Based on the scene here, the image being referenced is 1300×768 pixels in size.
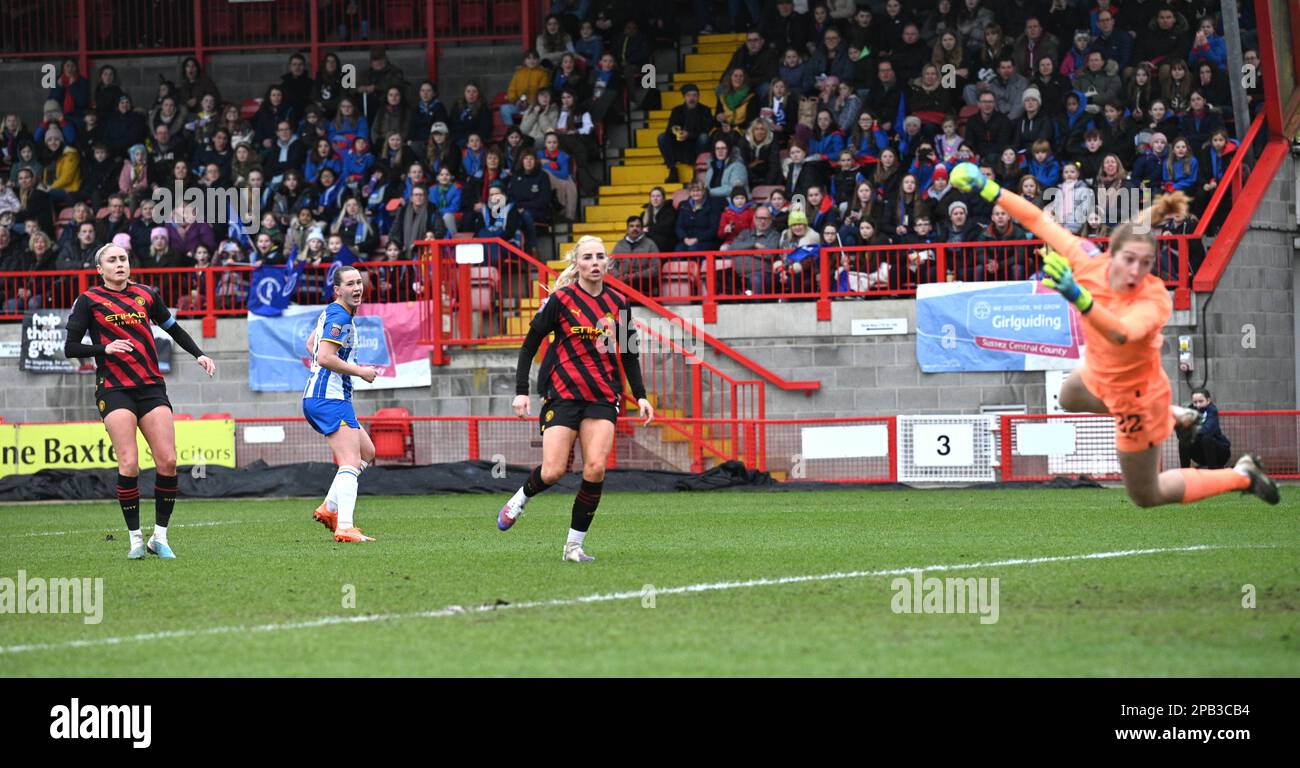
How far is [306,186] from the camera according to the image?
25.0 meters

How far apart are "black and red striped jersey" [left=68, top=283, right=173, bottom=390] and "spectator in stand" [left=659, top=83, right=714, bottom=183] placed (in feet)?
45.9

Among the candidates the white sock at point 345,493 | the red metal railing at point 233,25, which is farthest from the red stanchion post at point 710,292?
the white sock at point 345,493

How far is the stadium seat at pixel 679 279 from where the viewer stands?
21906 millimetres

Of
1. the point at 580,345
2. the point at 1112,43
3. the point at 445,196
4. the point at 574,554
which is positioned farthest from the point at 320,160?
the point at 574,554

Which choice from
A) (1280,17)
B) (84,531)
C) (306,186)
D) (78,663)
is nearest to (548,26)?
(306,186)

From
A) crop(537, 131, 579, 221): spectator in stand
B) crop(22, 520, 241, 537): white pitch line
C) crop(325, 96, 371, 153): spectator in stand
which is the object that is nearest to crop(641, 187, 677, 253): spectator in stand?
crop(537, 131, 579, 221): spectator in stand

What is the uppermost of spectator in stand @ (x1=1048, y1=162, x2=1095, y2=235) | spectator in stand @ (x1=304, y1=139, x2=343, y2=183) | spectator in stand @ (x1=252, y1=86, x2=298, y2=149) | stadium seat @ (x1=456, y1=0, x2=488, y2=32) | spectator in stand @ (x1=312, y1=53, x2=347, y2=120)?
stadium seat @ (x1=456, y1=0, x2=488, y2=32)

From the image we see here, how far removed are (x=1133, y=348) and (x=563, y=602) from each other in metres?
3.11

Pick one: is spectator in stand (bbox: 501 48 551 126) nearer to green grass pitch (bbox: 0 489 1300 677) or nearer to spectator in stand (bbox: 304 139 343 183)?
spectator in stand (bbox: 304 139 343 183)

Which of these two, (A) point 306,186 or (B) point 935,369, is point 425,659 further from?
(A) point 306,186

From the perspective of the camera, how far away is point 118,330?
11156 mm

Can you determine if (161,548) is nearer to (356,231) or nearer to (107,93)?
(356,231)

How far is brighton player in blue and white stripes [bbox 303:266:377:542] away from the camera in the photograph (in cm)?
1227

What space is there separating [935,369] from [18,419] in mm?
13149
